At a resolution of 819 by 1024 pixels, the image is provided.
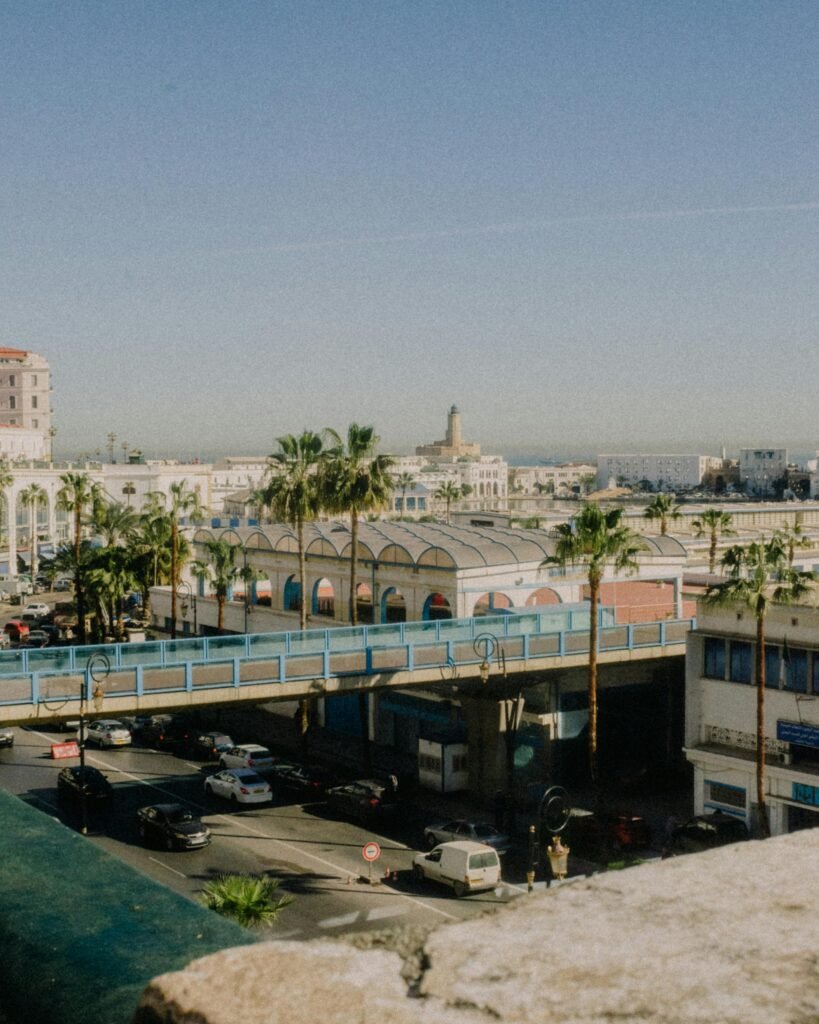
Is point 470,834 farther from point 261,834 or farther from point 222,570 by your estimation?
point 222,570

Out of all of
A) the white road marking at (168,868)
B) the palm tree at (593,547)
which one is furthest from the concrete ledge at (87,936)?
the palm tree at (593,547)

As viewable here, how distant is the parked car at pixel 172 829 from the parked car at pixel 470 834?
7.12 meters

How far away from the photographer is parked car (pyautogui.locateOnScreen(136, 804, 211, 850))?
34.5m

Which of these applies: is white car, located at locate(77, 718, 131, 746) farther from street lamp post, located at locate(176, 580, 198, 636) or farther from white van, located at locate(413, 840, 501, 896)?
white van, located at locate(413, 840, 501, 896)

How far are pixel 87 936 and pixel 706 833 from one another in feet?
107

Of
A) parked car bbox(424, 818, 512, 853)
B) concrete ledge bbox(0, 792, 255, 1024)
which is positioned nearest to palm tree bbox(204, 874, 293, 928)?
parked car bbox(424, 818, 512, 853)

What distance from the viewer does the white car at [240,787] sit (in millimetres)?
40688

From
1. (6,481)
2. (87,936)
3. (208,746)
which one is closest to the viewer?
(87,936)

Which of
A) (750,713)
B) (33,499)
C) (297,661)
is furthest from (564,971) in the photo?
(33,499)

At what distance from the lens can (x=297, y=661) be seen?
3619 centimetres

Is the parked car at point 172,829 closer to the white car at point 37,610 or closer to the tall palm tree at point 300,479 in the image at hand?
the tall palm tree at point 300,479

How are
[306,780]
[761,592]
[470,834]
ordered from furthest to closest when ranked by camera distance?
[306,780] → [470,834] → [761,592]

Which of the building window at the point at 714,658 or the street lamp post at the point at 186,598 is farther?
the street lamp post at the point at 186,598

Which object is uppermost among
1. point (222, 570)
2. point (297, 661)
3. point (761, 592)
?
point (761, 592)
